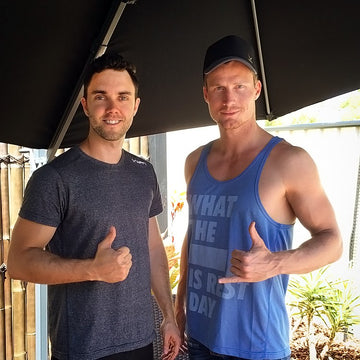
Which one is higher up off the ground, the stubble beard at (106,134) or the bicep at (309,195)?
the stubble beard at (106,134)

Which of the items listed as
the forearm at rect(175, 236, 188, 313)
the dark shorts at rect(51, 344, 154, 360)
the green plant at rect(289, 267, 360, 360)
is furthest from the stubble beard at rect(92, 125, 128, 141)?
the green plant at rect(289, 267, 360, 360)

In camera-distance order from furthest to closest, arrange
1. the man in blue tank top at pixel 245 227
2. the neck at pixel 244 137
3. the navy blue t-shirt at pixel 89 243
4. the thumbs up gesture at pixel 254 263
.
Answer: the neck at pixel 244 137, the navy blue t-shirt at pixel 89 243, the man in blue tank top at pixel 245 227, the thumbs up gesture at pixel 254 263

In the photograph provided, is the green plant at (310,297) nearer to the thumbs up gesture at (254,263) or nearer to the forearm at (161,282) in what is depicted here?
the forearm at (161,282)

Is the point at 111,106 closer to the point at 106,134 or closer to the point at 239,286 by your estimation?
the point at 106,134

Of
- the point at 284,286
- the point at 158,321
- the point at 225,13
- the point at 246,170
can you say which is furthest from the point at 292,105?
the point at 158,321

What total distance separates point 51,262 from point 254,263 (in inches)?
26.5

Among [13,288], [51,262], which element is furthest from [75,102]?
[13,288]

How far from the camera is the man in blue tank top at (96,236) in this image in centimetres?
153

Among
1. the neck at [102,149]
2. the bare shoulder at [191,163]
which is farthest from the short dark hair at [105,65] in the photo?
the bare shoulder at [191,163]

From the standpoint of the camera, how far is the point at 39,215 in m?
1.55

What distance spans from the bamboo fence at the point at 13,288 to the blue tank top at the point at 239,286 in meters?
2.04

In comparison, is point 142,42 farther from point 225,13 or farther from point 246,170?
point 246,170

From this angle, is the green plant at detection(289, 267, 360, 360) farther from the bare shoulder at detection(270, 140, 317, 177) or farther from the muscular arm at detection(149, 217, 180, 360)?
the bare shoulder at detection(270, 140, 317, 177)

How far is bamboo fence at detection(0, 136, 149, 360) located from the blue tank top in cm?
204
